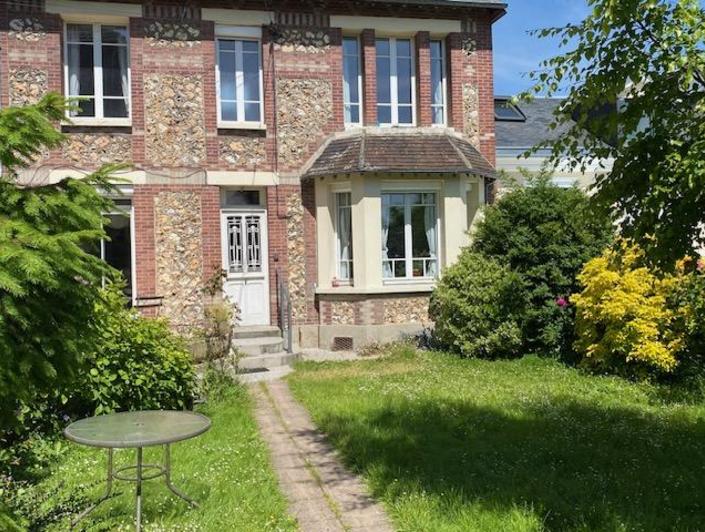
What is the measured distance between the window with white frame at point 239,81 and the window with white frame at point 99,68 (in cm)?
184

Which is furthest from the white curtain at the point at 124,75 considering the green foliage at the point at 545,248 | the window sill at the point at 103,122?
the green foliage at the point at 545,248

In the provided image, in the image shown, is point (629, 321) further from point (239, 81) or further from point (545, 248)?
point (239, 81)

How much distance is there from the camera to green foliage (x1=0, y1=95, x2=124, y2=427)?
3.33 m

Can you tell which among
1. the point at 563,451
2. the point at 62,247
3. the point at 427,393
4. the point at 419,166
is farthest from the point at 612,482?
the point at 419,166

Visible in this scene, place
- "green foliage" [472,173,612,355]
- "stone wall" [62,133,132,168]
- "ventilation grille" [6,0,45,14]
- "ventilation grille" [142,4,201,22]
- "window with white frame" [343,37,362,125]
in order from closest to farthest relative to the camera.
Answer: "green foliage" [472,173,612,355] → "ventilation grille" [6,0,45,14] → "stone wall" [62,133,132,168] → "ventilation grille" [142,4,201,22] → "window with white frame" [343,37,362,125]

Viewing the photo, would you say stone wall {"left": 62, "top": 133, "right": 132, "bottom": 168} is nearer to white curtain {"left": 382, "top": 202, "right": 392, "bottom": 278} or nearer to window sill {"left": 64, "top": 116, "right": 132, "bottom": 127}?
window sill {"left": 64, "top": 116, "right": 132, "bottom": 127}

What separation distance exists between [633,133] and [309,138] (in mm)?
9868

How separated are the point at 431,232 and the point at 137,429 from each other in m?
9.84

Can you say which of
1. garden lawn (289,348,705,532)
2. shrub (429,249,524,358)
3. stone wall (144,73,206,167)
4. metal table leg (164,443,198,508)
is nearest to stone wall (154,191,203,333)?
stone wall (144,73,206,167)

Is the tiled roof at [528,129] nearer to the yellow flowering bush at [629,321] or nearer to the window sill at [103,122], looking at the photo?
the yellow flowering bush at [629,321]

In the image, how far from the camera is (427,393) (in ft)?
29.4

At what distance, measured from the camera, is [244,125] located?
13609 millimetres

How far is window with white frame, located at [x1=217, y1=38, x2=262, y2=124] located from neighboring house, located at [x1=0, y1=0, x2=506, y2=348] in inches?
1.1

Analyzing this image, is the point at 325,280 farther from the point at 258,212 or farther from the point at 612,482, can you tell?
the point at 612,482
